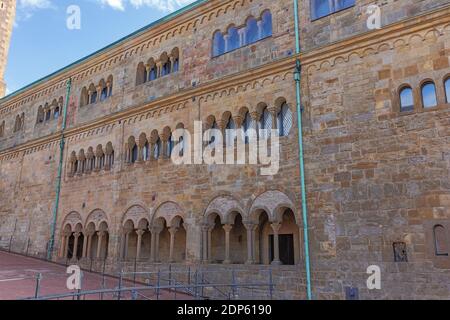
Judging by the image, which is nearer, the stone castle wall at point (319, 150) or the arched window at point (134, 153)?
the stone castle wall at point (319, 150)

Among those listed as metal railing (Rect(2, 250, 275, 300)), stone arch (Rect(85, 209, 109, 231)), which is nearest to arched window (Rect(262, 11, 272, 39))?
metal railing (Rect(2, 250, 275, 300))

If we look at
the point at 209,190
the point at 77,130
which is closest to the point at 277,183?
the point at 209,190

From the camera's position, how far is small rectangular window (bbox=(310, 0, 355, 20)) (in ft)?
39.5

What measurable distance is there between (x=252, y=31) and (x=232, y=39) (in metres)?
0.85

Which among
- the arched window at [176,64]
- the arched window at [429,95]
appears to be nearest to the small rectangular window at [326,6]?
the arched window at [429,95]

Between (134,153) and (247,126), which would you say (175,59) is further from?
(247,126)

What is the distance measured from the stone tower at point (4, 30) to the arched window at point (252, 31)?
76.7 ft

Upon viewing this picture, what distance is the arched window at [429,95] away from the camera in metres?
9.96

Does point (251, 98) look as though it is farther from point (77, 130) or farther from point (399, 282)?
point (77, 130)

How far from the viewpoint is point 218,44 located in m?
15.0

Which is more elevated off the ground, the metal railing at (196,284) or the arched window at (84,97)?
the arched window at (84,97)

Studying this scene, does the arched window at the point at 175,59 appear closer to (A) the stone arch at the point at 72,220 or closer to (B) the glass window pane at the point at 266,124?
(B) the glass window pane at the point at 266,124

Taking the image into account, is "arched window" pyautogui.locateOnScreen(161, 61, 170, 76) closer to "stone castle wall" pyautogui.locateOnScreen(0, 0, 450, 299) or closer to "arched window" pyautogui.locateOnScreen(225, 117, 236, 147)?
"stone castle wall" pyautogui.locateOnScreen(0, 0, 450, 299)

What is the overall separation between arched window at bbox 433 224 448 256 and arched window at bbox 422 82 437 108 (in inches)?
117
